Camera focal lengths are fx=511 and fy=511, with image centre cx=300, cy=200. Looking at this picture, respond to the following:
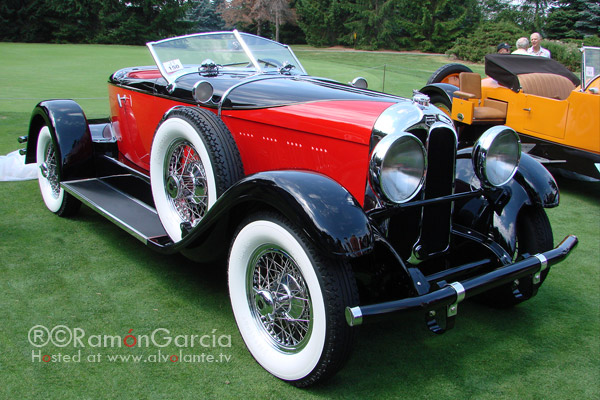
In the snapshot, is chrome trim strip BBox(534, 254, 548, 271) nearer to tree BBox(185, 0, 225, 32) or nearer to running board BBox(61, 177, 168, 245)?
running board BBox(61, 177, 168, 245)

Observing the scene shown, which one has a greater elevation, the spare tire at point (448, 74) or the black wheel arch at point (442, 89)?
the spare tire at point (448, 74)

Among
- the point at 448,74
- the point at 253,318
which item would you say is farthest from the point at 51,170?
the point at 448,74

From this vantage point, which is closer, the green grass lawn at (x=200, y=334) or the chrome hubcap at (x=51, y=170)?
the green grass lawn at (x=200, y=334)

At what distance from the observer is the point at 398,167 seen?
246 centimetres

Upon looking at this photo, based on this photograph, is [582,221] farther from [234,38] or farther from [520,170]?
[234,38]

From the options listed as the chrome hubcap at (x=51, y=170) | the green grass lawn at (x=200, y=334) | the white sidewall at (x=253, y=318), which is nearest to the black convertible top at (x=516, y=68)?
the green grass lawn at (x=200, y=334)

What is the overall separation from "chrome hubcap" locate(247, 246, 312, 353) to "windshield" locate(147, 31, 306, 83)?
1.86m

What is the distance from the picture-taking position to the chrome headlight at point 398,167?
7.77ft

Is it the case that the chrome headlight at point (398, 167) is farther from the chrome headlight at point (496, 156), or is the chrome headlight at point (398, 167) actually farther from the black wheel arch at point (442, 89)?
the black wheel arch at point (442, 89)

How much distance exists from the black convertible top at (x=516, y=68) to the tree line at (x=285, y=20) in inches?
1127

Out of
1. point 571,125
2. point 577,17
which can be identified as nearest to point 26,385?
point 571,125

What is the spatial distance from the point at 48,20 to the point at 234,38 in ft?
124

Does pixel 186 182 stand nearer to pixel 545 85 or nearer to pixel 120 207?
pixel 120 207

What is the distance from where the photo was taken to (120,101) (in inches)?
180
